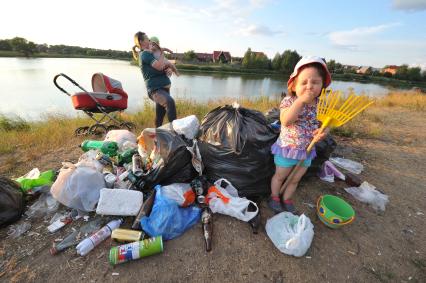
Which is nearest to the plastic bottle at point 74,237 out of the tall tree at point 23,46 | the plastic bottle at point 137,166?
the plastic bottle at point 137,166

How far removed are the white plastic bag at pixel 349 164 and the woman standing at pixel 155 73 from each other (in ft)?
7.64

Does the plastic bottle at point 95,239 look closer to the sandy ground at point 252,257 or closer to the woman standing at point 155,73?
the sandy ground at point 252,257

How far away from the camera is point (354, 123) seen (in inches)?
181

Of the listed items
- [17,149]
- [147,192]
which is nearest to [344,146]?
[147,192]

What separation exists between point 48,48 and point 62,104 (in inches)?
1350

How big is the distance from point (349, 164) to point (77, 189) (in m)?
3.08

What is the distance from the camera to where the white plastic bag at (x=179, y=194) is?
183 centimetres

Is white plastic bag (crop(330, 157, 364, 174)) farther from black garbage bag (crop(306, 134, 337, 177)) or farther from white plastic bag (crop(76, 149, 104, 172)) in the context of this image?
white plastic bag (crop(76, 149, 104, 172))

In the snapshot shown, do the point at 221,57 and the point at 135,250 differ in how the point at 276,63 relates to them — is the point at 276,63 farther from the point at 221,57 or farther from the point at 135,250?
the point at 135,250

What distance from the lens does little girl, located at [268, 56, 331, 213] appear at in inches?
59.8

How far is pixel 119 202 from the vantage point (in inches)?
70.1

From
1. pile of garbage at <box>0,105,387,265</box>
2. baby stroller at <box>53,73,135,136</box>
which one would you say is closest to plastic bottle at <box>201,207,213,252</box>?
pile of garbage at <box>0,105,387,265</box>

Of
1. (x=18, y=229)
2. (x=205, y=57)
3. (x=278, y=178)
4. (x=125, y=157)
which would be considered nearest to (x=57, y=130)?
(x=125, y=157)

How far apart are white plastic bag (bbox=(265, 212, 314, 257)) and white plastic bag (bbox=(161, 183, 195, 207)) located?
0.68m
